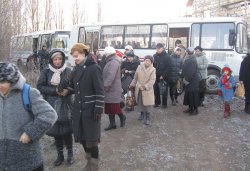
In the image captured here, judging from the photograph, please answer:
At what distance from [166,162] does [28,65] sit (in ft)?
31.9

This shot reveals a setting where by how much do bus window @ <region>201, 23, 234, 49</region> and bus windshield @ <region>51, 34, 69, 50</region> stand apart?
414 inches

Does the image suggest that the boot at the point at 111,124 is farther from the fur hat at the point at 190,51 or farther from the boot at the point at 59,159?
the fur hat at the point at 190,51

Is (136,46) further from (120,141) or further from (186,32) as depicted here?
(120,141)

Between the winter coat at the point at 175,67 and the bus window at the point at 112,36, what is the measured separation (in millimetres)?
5995

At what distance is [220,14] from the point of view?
3106 cm

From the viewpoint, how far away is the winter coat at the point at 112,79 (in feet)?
22.5

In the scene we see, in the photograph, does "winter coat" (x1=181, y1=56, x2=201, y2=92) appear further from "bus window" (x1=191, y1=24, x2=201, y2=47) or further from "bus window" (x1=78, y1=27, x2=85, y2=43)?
"bus window" (x1=78, y1=27, x2=85, y2=43)

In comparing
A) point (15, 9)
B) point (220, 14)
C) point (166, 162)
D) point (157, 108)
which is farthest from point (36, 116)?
point (220, 14)

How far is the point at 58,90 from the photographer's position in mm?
4953

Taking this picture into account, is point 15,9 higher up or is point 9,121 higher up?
point 15,9

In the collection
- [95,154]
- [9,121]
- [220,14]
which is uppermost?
[220,14]

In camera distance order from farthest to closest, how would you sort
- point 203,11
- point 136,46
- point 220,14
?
point 203,11 → point 220,14 → point 136,46

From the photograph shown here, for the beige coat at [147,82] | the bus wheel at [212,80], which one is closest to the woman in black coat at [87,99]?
the beige coat at [147,82]

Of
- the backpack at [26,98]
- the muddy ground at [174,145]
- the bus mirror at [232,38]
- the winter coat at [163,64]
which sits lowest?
the muddy ground at [174,145]
